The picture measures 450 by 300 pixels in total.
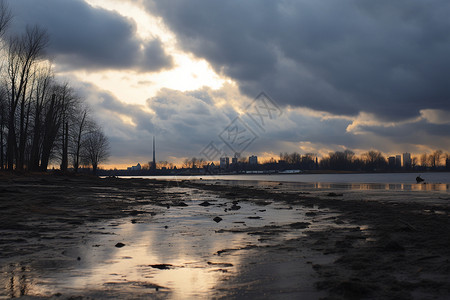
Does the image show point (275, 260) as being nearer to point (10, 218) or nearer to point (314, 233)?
point (314, 233)

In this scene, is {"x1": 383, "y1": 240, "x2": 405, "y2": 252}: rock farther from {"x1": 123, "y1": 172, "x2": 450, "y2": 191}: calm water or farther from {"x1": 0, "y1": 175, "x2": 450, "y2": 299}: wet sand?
{"x1": 123, "y1": 172, "x2": 450, "y2": 191}: calm water

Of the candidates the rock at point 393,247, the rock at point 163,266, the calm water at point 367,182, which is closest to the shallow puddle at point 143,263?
the rock at point 163,266

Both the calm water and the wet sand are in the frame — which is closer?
the wet sand

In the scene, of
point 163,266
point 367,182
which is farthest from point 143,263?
point 367,182

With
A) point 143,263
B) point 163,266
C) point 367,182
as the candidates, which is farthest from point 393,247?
point 367,182

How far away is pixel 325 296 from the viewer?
437 cm

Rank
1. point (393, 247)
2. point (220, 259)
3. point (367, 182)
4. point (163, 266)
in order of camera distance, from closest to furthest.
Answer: point (163, 266) < point (220, 259) < point (393, 247) < point (367, 182)

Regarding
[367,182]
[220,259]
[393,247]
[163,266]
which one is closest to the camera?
[163,266]

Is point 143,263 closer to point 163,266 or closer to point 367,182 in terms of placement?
point 163,266

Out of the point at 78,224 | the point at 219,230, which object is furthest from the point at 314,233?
the point at 78,224

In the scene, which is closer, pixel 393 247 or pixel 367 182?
pixel 393 247

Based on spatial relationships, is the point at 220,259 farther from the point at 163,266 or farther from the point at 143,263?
the point at 143,263

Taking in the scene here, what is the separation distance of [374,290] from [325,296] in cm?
68

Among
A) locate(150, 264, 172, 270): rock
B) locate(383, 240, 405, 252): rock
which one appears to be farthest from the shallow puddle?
locate(383, 240, 405, 252): rock
